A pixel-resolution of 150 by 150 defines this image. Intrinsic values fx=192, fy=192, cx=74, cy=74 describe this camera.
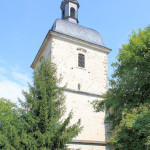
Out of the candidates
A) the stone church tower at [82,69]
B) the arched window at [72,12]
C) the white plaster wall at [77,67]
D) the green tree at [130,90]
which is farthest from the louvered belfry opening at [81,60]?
the green tree at [130,90]

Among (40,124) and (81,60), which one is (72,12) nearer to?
(81,60)

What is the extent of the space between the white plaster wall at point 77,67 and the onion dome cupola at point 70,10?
160 inches

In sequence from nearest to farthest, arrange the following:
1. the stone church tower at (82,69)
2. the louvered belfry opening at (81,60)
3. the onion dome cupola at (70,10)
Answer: the stone church tower at (82,69)
the louvered belfry opening at (81,60)
the onion dome cupola at (70,10)

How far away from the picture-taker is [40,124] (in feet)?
28.5

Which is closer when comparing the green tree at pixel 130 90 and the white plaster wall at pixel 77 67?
the green tree at pixel 130 90

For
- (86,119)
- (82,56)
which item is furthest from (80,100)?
(82,56)

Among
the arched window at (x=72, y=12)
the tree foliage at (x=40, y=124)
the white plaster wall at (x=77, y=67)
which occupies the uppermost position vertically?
the arched window at (x=72, y=12)

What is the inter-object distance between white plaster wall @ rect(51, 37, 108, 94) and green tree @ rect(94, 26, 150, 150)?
15.4ft

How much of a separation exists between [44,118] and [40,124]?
356 millimetres

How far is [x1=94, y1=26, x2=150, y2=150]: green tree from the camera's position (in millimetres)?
8508

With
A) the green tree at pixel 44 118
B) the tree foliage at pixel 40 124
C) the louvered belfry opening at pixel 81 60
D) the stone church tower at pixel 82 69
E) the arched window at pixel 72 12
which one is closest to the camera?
the tree foliage at pixel 40 124

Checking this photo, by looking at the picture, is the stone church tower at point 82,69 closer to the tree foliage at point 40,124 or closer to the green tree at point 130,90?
the green tree at point 130,90

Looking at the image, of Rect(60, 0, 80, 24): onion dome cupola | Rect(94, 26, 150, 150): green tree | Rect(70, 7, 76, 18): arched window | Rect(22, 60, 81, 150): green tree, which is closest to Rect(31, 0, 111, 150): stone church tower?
Rect(60, 0, 80, 24): onion dome cupola

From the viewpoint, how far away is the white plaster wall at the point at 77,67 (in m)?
15.1
